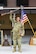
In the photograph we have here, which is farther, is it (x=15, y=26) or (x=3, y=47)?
(x=3, y=47)

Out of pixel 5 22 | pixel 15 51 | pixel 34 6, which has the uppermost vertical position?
pixel 34 6

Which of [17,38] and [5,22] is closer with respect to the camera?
[17,38]

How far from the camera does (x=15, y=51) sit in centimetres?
1099

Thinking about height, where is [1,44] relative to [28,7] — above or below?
below

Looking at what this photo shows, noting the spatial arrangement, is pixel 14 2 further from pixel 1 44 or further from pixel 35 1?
pixel 1 44

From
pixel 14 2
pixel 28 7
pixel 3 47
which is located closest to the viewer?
pixel 3 47

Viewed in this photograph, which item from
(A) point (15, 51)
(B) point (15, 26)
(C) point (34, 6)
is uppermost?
(C) point (34, 6)

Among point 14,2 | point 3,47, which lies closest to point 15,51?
point 3,47

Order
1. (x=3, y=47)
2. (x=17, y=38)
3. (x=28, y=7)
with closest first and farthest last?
(x=17, y=38) < (x=3, y=47) < (x=28, y=7)

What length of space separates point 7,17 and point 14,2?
188 centimetres

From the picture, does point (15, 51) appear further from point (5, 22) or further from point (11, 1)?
point (11, 1)

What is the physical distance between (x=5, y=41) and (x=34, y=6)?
802 cm

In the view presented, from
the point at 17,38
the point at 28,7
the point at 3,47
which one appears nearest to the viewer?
the point at 17,38

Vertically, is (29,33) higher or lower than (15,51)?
higher
